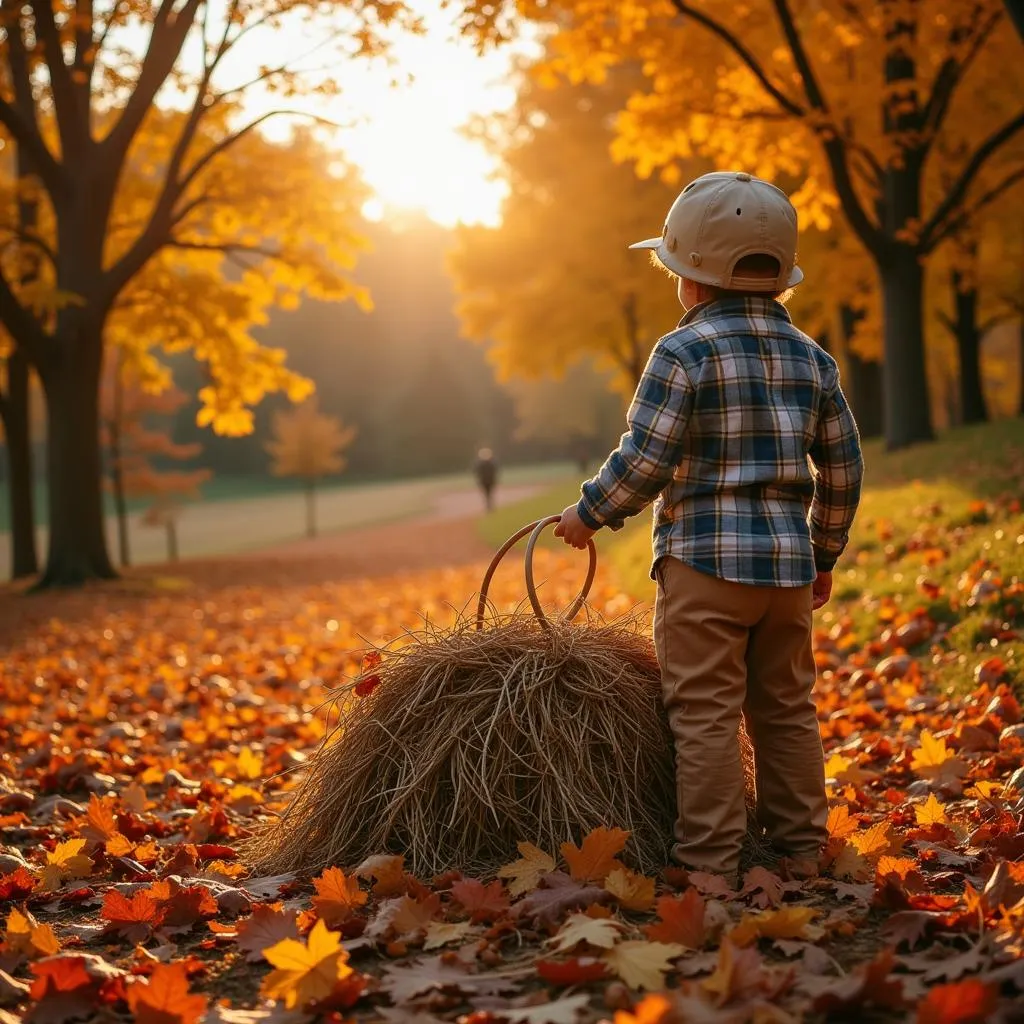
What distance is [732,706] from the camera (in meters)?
2.71

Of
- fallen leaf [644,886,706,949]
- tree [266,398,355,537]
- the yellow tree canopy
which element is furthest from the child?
the yellow tree canopy

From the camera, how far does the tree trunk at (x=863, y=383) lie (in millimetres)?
16969

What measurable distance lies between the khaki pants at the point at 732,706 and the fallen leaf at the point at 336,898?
81 cm

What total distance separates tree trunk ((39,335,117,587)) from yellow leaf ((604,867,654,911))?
11.3 meters

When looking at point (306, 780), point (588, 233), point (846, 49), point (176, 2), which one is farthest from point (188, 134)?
point (306, 780)

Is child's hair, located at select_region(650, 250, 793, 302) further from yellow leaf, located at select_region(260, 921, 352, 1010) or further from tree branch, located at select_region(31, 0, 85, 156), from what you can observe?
tree branch, located at select_region(31, 0, 85, 156)

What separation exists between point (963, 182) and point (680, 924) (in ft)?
33.9

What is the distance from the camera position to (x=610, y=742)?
2.84 meters

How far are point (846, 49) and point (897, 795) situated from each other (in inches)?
411

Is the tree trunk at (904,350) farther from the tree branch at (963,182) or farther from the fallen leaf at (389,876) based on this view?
the fallen leaf at (389,876)

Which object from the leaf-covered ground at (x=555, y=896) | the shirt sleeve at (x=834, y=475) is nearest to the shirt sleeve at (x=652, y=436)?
the shirt sleeve at (x=834, y=475)

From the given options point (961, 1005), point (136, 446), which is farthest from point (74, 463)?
point (136, 446)

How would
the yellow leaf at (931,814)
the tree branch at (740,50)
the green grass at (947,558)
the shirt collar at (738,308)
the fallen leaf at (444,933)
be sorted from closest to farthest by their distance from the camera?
the fallen leaf at (444,933), the shirt collar at (738,308), the yellow leaf at (931,814), the green grass at (947,558), the tree branch at (740,50)

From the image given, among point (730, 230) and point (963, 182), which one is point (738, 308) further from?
point (963, 182)
